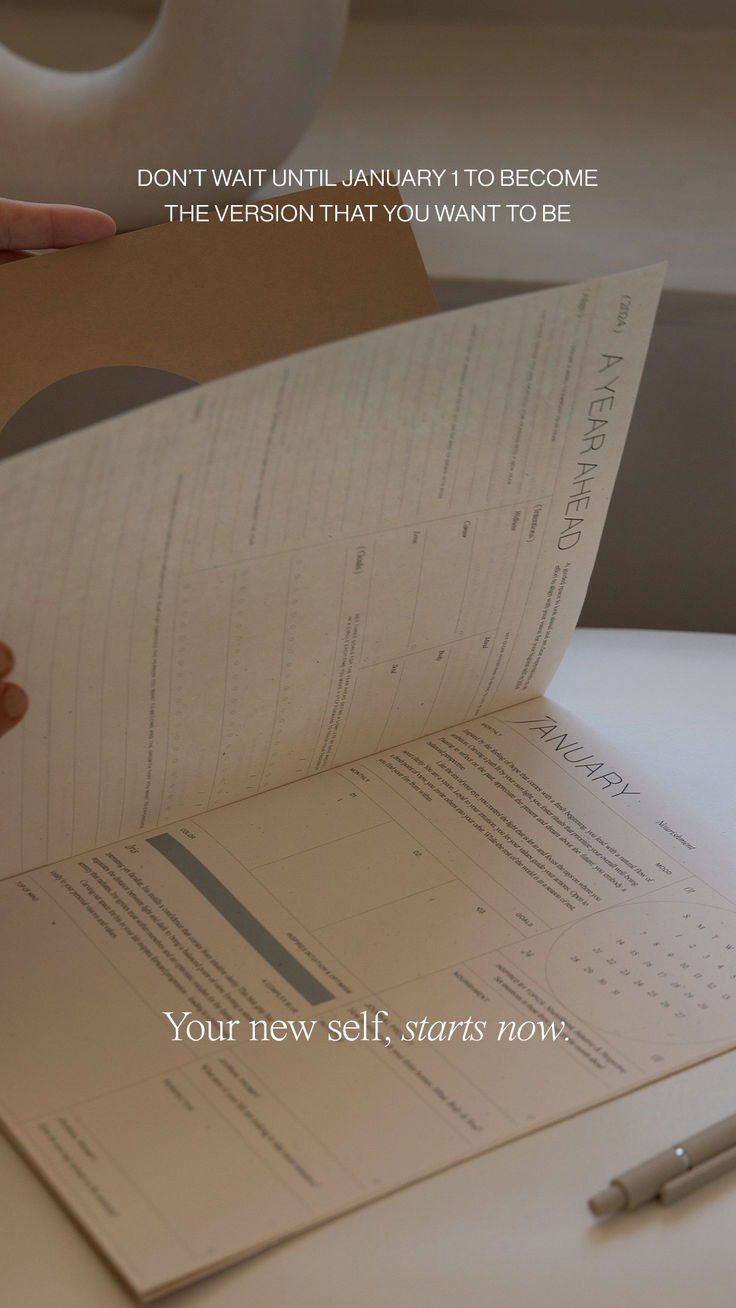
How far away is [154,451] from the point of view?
339mm

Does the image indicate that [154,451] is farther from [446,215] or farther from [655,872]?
[446,215]

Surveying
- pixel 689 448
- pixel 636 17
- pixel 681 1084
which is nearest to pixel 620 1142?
pixel 681 1084

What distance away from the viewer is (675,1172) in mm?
308

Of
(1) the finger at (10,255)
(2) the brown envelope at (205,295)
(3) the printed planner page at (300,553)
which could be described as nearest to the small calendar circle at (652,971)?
(3) the printed planner page at (300,553)

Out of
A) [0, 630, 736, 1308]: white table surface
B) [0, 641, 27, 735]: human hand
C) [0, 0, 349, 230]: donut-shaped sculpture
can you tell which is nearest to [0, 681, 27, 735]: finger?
[0, 641, 27, 735]: human hand

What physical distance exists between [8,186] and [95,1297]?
1.87ft

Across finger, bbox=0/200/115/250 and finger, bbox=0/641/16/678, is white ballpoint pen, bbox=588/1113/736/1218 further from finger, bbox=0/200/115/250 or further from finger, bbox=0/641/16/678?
finger, bbox=0/200/115/250

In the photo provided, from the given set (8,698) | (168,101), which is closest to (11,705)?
(8,698)

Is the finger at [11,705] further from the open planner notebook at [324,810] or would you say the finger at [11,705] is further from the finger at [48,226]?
the finger at [48,226]

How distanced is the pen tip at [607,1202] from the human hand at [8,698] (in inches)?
8.2

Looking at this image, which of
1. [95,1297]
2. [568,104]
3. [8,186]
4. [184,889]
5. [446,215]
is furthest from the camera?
[568,104]

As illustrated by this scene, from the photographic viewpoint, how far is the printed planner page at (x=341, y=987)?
1.00 ft

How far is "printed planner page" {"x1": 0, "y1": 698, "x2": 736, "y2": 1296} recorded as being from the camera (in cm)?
30

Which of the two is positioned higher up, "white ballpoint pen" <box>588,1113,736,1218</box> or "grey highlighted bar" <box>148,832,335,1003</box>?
"grey highlighted bar" <box>148,832,335,1003</box>
